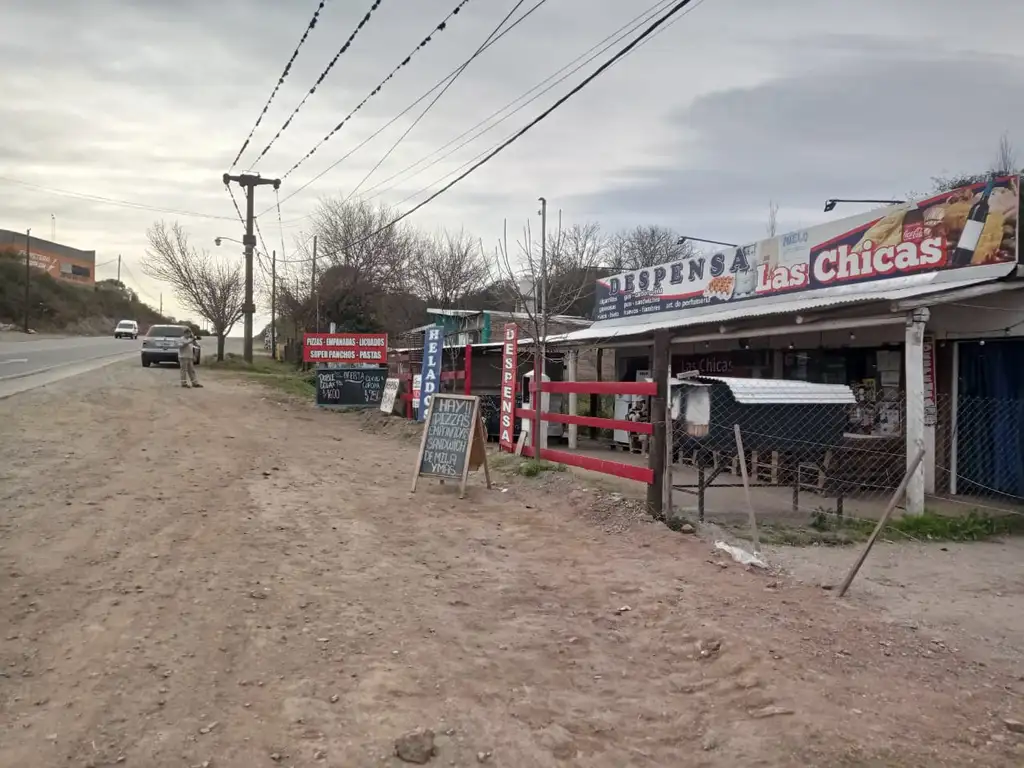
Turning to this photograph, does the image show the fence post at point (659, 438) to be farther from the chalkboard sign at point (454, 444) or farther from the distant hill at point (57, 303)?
the distant hill at point (57, 303)

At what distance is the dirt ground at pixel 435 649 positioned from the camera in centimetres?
354

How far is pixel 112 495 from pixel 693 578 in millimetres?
5798

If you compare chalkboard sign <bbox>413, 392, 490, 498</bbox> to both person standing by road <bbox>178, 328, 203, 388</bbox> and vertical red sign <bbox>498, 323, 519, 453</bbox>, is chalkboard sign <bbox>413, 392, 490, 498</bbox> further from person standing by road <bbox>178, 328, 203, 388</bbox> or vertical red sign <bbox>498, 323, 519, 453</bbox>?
person standing by road <bbox>178, 328, 203, 388</bbox>

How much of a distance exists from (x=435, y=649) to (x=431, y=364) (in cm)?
1238

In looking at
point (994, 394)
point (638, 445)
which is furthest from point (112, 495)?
point (994, 394)

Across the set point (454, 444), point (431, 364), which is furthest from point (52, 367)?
point (454, 444)

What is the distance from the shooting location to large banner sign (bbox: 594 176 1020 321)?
9.51m

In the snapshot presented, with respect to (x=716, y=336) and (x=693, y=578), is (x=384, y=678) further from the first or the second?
(x=716, y=336)

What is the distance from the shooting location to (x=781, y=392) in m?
8.48

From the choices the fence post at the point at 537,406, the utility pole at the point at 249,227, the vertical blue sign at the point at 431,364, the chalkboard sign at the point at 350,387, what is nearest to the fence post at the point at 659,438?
the fence post at the point at 537,406

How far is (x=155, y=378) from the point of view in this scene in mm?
23375

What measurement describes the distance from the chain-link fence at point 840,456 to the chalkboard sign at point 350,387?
11.3 metres

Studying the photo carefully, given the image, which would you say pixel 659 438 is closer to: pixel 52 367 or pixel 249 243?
pixel 52 367

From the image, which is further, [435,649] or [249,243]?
[249,243]
